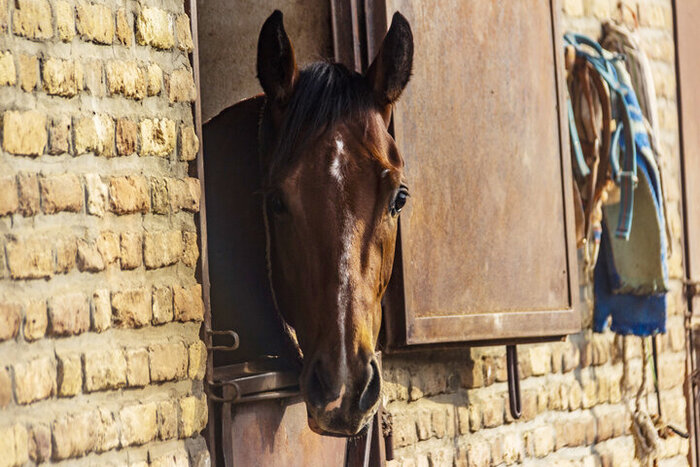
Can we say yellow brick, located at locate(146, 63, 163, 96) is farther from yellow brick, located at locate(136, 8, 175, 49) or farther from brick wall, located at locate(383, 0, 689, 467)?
brick wall, located at locate(383, 0, 689, 467)

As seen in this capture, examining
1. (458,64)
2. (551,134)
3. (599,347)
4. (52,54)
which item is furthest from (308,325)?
(599,347)

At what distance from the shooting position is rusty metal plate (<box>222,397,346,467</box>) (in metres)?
2.82

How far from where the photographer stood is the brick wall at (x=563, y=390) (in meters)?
3.70

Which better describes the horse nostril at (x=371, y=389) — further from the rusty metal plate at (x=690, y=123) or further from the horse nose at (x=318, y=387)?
the rusty metal plate at (x=690, y=123)

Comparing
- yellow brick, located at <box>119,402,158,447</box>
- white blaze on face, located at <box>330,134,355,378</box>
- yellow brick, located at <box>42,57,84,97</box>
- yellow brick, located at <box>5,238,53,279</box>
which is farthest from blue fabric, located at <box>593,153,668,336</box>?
yellow brick, located at <box>5,238,53,279</box>

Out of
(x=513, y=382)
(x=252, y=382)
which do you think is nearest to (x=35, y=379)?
(x=252, y=382)

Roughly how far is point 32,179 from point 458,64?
1.65 metres

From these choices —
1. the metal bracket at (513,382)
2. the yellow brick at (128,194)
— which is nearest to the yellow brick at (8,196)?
the yellow brick at (128,194)

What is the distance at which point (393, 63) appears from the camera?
2.98m

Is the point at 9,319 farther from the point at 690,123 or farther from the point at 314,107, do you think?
the point at 690,123

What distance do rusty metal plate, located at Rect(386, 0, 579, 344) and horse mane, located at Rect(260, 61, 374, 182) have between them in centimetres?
40

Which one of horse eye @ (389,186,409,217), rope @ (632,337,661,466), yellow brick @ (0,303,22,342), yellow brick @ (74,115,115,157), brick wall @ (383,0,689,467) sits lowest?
rope @ (632,337,661,466)

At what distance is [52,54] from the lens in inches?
94.6

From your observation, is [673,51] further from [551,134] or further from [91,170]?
[91,170]
